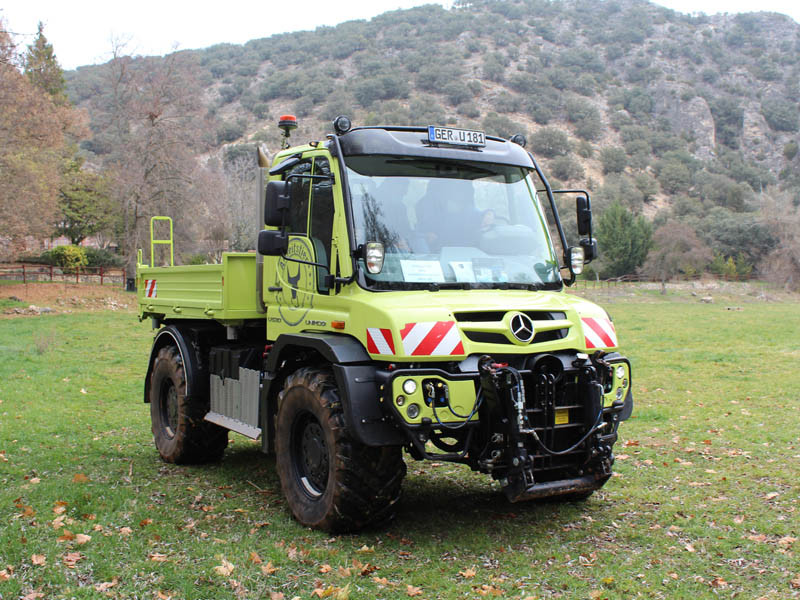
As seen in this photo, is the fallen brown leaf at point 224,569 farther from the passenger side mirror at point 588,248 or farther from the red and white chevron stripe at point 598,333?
the passenger side mirror at point 588,248


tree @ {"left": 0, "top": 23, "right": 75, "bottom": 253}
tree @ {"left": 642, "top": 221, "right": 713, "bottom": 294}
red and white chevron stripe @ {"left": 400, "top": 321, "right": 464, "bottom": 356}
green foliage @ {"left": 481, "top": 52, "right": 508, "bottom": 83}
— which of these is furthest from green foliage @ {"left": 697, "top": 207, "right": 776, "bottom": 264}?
red and white chevron stripe @ {"left": 400, "top": 321, "right": 464, "bottom": 356}

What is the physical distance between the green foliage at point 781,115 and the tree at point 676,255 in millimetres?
67581

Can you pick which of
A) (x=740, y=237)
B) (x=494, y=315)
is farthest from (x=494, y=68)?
(x=494, y=315)

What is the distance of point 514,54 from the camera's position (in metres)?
124

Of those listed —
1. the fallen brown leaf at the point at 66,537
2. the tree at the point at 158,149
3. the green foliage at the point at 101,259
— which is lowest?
the fallen brown leaf at the point at 66,537

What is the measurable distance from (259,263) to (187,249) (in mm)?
35218

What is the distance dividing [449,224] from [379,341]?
4.47ft

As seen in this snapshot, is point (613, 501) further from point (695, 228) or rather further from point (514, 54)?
point (514, 54)

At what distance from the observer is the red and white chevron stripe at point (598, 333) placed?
19.1 ft

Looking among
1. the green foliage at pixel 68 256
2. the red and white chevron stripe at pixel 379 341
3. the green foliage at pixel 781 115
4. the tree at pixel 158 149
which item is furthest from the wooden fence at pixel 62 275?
the green foliage at pixel 781 115

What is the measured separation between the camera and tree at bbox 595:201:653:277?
59.0 metres

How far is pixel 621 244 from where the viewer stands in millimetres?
58656

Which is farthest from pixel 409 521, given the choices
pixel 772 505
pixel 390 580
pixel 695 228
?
pixel 695 228

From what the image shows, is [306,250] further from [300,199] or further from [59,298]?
[59,298]
